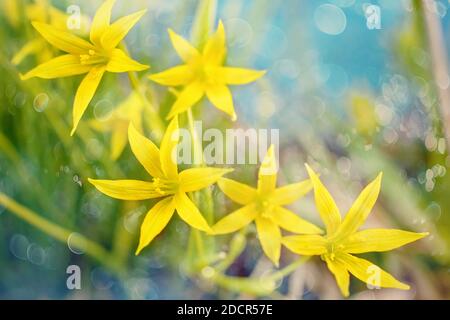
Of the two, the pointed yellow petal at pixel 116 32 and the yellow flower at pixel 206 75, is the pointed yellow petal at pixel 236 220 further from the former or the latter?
the pointed yellow petal at pixel 116 32

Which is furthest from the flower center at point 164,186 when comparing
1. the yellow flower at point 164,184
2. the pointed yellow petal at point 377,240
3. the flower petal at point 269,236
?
the pointed yellow petal at point 377,240

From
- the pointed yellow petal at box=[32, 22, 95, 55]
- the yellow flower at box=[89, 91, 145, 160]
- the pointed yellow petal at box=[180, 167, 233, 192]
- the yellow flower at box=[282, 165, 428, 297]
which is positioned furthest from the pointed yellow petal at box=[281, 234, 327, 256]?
the pointed yellow petal at box=[32, 22, 95, 55]

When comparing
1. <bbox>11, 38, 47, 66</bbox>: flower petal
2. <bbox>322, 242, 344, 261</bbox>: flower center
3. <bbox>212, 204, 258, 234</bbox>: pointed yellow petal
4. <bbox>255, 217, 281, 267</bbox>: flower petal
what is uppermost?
<bbox>11, 38, 47, 66</bbox>: flower petal

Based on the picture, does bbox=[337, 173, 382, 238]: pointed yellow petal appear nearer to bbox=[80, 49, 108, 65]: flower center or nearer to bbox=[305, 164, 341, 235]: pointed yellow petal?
bbox=[305, 164, 341, 235]: pointed yellow petal

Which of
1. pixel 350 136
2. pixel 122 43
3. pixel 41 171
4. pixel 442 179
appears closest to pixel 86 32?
pixel 122 43

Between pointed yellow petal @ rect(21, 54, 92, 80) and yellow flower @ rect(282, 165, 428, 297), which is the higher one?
pointed yellow petal @ rect(21, 54, 92, 80)
